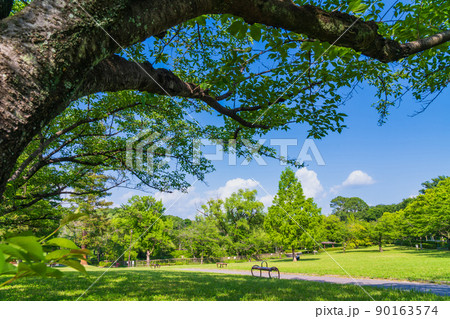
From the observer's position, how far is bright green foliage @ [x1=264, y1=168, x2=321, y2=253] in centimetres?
1827

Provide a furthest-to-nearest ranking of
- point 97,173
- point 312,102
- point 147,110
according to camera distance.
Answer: point 97,173 → point 147,110 → point 312,102

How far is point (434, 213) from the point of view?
25531 millimetres

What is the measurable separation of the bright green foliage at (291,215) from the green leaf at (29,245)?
1584cm

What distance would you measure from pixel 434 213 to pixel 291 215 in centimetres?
1656

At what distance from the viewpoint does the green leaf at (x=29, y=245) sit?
436mm

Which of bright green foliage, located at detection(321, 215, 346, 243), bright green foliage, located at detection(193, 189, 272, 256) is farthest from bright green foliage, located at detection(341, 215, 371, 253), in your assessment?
bright green foliage, located at detection(193, 189, 272, 256)

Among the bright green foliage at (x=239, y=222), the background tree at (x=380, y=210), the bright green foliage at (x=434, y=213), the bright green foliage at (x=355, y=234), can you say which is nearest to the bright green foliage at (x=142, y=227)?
the bright green foliage at (x=239, y=222)

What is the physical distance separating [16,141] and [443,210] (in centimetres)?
3226

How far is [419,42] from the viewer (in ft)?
9.52

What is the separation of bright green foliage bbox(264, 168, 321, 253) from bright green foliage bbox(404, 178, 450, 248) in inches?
440

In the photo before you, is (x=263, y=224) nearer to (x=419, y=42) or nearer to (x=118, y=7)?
(x=419, y=42)

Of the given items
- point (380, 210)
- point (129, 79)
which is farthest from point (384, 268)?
point (380, 210)

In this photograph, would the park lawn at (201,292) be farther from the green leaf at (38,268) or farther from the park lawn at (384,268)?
the green leaf at (38,268)
